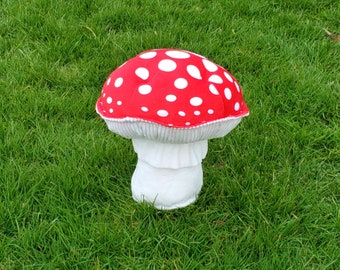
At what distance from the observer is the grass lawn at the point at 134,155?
2203 mm

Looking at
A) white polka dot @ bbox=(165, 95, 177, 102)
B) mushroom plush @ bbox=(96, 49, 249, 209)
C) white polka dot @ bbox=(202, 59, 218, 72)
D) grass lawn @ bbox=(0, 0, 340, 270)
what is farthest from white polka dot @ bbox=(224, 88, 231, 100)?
grass lawn @ bbox=(0, 0, 340, 270)

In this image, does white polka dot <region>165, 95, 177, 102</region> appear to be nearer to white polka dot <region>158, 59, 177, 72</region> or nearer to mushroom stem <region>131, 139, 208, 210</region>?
white polka dot <region>158, 59, 177, 72</region>

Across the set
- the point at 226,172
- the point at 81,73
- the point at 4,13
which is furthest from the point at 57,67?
the point at 226,172

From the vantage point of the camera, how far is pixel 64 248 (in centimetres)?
218

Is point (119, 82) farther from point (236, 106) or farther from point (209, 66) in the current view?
point (236, 106)

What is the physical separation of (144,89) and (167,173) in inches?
19.2

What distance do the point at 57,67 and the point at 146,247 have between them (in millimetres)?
1685

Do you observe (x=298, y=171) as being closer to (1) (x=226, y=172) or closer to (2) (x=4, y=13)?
(1) (x=226, y=172)

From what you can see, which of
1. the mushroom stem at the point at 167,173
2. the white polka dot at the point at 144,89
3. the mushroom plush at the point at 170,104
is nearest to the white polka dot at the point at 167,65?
the mushroom plush at the point at 170,104

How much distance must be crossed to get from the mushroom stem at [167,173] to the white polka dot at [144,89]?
11.7 inches

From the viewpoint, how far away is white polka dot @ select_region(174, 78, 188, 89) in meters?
1.96

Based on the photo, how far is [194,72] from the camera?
6.59 ft

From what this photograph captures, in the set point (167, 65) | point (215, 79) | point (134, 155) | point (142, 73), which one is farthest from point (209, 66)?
point (134, 155)

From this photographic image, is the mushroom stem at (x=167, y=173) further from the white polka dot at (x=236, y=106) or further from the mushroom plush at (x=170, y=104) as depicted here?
the white polka dot at (x=236, y=106)
